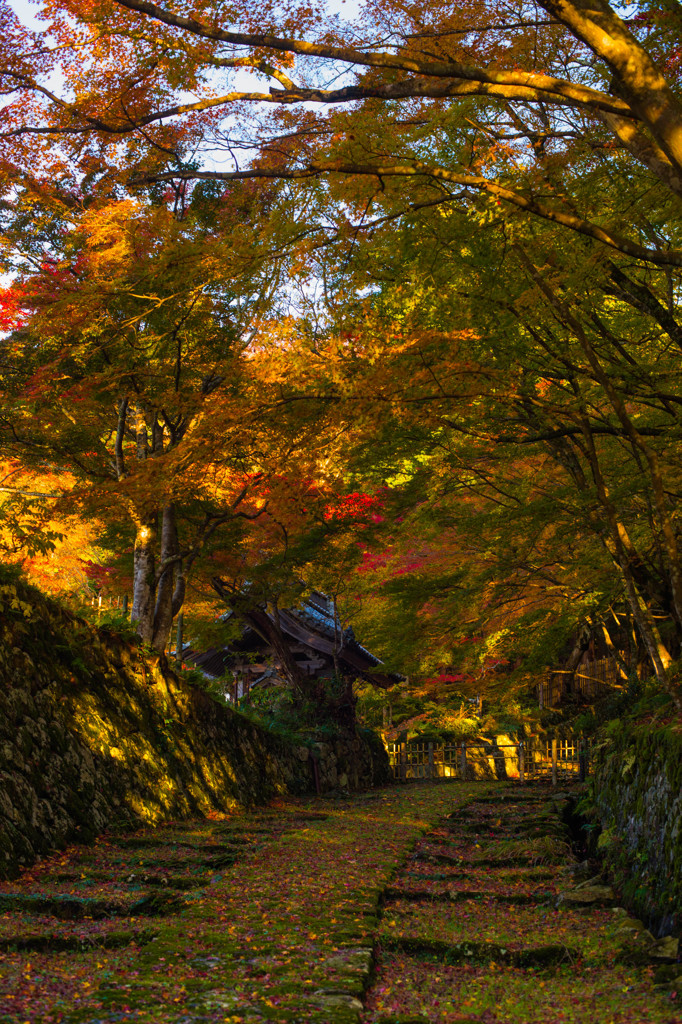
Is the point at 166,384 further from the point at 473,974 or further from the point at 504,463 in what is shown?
the point at 473,974

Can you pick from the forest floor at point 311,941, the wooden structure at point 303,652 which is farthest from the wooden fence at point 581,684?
the forest floor at point 311,941

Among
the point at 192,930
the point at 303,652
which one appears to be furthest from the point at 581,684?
the point at 192,930

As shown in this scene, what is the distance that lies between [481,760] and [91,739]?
19720mm

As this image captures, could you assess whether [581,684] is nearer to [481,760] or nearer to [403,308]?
[481,760]

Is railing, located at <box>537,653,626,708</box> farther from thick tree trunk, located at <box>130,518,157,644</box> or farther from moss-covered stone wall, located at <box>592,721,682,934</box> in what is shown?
moss-covered stone wall, located at <box>592,721,682,934</box>

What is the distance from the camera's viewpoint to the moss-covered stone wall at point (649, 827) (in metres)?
6.06

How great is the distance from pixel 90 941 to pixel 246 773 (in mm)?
11157

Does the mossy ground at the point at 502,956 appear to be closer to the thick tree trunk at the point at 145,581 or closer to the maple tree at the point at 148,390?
the maple tree at the point at 148,390

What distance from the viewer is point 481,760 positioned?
26.9 meters

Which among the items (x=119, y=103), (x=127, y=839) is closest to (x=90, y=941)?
(x=127, y=839)

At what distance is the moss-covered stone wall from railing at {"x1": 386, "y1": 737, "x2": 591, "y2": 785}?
13.9 m

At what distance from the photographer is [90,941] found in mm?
4875

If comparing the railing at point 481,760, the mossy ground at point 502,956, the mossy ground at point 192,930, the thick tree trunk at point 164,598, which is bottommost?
the railing at point 481,760

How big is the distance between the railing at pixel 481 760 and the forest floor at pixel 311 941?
1437 cm
